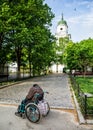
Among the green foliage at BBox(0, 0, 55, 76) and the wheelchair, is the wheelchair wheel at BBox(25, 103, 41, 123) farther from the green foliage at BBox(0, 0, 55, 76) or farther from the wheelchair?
the green foliage at BBox(0, 0, 55, 76)

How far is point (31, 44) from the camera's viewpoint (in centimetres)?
3238

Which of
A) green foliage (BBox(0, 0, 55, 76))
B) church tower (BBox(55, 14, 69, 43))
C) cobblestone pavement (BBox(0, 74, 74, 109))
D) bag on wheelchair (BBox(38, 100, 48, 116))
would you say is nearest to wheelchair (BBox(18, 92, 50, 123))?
bag on wheelchair (BBox(38, 100, 48, 116))

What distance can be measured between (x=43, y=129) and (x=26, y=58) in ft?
123

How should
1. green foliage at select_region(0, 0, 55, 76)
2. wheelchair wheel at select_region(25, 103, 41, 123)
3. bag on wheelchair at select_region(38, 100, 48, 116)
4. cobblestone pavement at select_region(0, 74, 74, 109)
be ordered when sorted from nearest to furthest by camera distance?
1. wheelchair wheel at select_region(25, 103, 41, 123)
2. bag on wheelchair at select_region(38, 100, 48, 116)
3. cobblestone pavement at select_region(0, 74, 74, 109)
4. green foliage at select_region(0, 0, 55, 76)

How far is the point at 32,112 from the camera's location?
9555 millimetres

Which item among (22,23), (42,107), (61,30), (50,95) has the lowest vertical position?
(50,95)

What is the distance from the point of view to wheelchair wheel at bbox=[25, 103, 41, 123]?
946 cm

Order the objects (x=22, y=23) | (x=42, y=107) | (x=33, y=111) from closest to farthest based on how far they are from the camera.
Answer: (x=33, y=111) → (x=42, y=107) → (x=22, y=23)

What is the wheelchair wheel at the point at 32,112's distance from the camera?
9461 millimetres

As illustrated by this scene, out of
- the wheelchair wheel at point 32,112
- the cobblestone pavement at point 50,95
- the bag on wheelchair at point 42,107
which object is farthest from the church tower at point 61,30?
the wheelchair wheel at point 32,112

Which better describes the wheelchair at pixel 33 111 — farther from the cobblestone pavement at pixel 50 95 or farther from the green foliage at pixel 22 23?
the green foliage at pixel 22 23

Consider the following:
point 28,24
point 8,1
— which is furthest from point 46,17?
point 8,1

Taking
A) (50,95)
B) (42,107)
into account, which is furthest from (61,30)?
(42,107)

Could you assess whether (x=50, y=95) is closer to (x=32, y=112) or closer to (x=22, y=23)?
(x=32, y=112)
